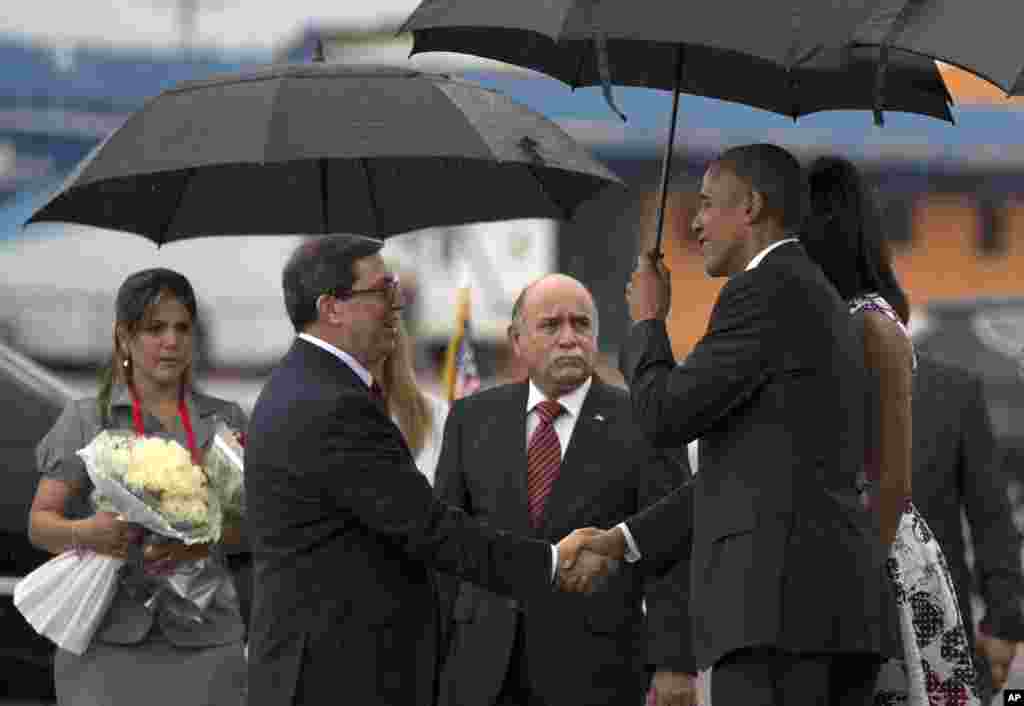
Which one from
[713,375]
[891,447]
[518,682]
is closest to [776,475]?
[713,375]

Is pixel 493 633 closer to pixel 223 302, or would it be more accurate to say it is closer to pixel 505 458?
pixel 505 458

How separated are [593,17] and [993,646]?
3.18 meters

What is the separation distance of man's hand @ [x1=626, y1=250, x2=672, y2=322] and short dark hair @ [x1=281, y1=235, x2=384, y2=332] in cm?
68

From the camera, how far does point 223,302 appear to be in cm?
2525

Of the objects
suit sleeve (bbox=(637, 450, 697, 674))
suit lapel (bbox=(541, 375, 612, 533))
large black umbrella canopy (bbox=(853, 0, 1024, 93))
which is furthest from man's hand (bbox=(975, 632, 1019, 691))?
large black umbrella canopy (bbox=(853, 0, 1024, 93))

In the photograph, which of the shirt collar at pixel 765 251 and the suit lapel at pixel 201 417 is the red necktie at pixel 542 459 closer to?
the suit lapel at pixel 201 417

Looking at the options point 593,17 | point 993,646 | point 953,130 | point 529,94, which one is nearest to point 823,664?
point 593,17

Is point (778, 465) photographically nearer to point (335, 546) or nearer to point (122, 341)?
point (335, 546)

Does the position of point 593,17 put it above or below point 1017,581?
above

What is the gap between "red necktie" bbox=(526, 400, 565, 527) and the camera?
659cm

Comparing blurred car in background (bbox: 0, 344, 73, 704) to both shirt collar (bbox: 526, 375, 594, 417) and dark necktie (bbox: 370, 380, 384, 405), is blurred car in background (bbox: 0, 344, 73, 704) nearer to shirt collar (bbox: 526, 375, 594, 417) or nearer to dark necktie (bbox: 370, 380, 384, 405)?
shirt collar (bbox: 526, 375, 594, 417)

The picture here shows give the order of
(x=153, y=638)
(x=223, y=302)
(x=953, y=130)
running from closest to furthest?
1. (x=153, y=638)
2. (x=223, y=302)
3. (x=953, y=130)

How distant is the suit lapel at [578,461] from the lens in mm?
6535

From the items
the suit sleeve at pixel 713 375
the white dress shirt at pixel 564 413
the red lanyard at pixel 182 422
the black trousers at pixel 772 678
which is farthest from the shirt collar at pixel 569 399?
the black trousers at pixel 772 678
